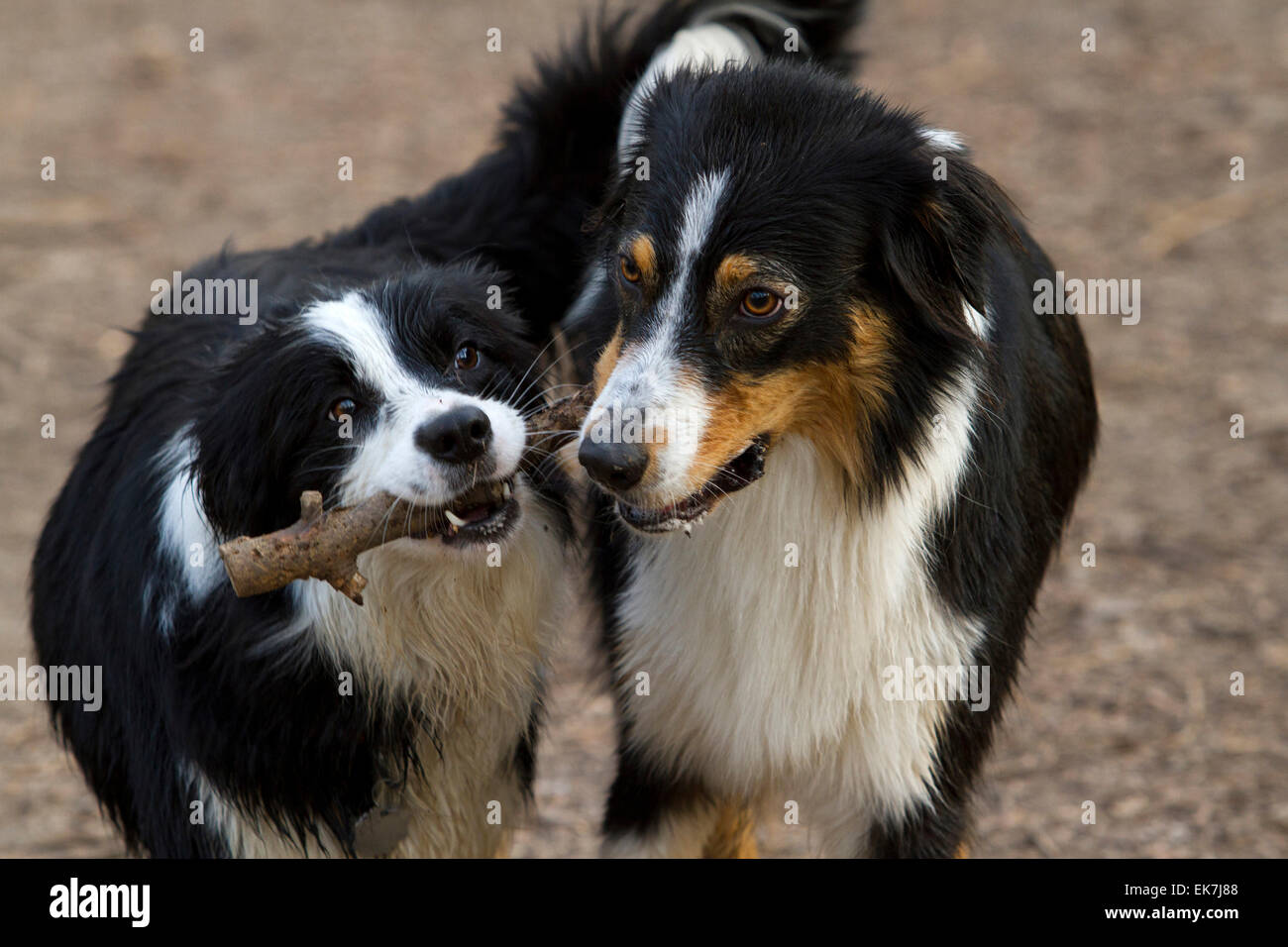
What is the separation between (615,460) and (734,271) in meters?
0.44

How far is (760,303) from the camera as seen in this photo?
2818 mm

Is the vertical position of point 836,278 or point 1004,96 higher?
point 1004,96

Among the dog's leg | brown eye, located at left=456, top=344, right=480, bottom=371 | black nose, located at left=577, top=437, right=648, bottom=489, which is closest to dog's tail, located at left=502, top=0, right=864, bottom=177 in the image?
brown eye, located at left=456, top=344, right=480, bottom=371

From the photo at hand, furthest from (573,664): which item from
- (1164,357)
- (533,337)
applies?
(1164,357)

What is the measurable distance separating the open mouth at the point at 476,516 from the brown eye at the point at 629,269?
1.58ft

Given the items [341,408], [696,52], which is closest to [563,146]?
[696,52]

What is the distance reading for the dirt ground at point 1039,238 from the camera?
182 inches

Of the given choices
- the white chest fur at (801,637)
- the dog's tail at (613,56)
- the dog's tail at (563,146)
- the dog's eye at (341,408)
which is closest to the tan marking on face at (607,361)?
the white chest fur at (801,637)

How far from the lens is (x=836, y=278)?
2.89 meters

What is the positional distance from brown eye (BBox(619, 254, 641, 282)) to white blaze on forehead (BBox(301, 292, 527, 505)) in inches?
14.4

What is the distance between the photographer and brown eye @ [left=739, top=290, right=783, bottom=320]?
2.81 metres

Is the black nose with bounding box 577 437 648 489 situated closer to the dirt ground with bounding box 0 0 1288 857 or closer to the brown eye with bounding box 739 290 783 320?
the brown eye with bounding box 739 290 783 320
